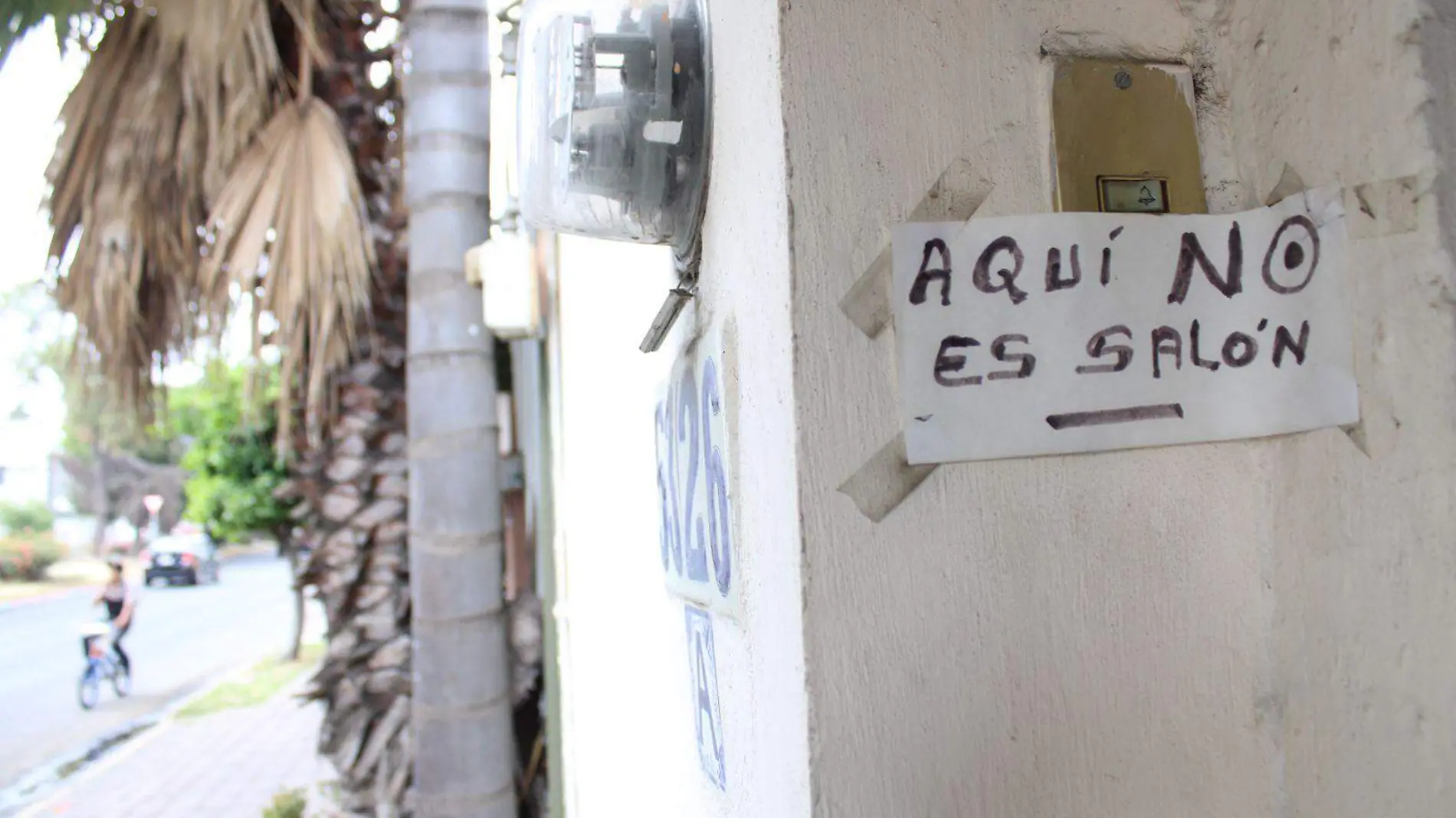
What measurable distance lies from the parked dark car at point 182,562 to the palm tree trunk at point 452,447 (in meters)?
22.2

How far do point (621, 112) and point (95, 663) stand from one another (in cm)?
1263

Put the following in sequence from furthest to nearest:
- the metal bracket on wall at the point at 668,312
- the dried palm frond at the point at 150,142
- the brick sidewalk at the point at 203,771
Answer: the brick sidewalk at the point at 203,771 → the dried palm frond at the point at 150,142 → the metal bracket on wall at the point at 668,312

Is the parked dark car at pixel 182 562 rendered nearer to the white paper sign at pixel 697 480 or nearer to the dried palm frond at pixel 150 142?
the dried palm frond at pixel 150 142

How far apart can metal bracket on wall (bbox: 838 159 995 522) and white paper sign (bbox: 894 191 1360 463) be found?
1 centimetres

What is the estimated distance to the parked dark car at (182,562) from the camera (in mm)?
22750

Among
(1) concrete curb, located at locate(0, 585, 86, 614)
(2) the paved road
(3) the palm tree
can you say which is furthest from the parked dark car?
(3) the palm tree

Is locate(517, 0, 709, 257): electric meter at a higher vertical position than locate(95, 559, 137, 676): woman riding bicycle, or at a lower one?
higher

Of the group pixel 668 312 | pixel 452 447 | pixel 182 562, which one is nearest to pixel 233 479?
pixel 452 447

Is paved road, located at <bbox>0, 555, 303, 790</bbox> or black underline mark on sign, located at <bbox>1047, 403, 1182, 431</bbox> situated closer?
black underline mark on sign, located at <bbox>1047, 403, 1182, 431</bbox>

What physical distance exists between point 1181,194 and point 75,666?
1646 cm

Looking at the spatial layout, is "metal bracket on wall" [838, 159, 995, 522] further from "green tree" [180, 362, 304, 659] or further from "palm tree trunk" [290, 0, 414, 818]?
"green tree" [180, 362, 304, 659]

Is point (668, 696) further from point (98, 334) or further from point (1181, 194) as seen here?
point (98, 334)

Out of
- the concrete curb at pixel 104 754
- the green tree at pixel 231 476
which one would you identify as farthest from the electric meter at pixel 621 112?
the green tree at pixel 231 476

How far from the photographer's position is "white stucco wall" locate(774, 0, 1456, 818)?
2.51 ft
